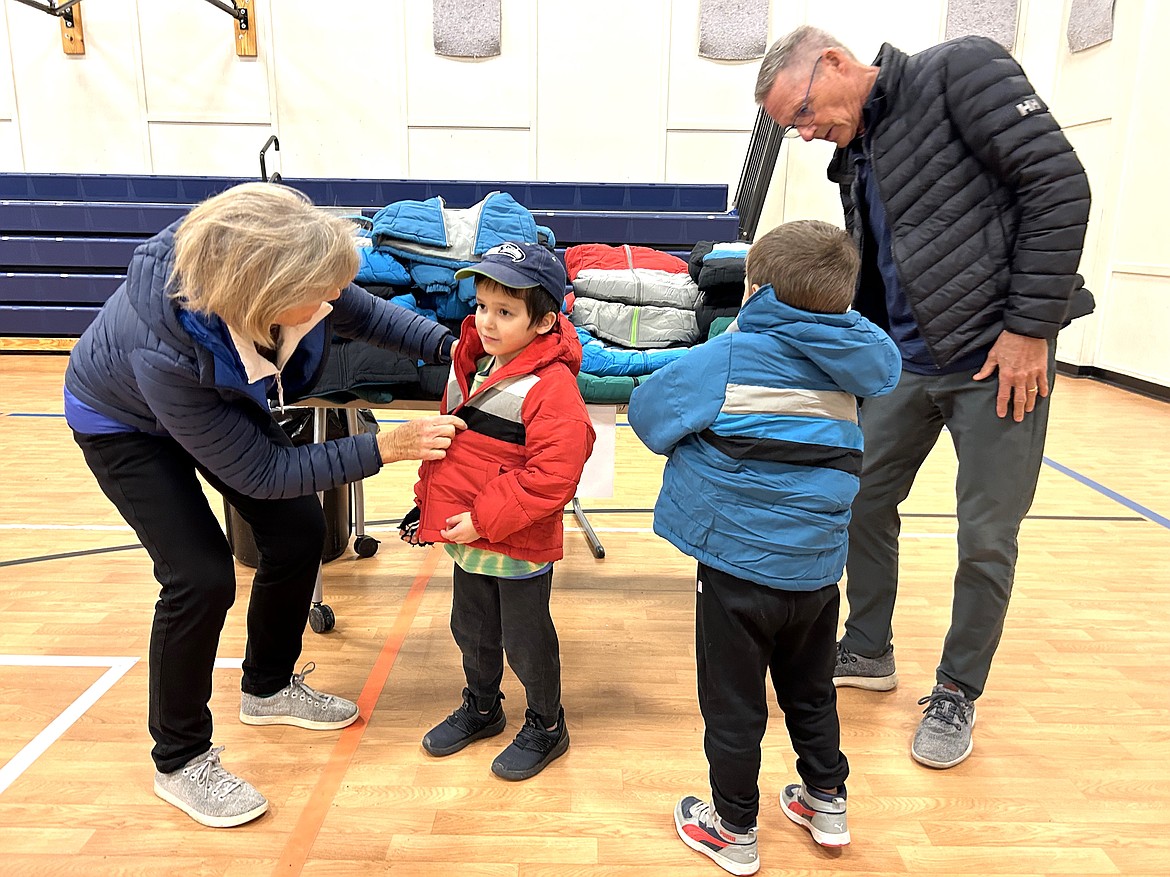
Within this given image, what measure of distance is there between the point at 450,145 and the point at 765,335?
6.18 meters

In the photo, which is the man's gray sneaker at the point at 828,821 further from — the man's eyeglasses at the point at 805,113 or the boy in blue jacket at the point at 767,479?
the man's eyeglasses at the point at 805,113

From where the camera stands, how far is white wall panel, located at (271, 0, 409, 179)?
6625mm

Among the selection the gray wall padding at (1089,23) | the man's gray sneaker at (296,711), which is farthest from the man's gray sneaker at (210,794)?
the gray wall padding at (1089,23)

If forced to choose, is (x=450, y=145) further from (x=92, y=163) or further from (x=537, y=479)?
(x=537, y=479)

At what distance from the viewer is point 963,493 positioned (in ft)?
5.70

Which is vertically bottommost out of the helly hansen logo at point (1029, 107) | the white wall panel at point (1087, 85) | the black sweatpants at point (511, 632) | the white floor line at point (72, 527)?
the white floor line at point (72, 527)

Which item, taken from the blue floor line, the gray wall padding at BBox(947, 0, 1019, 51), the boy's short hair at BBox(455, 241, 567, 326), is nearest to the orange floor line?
the boy's short hair at BBox(455, 241, 567, 326)

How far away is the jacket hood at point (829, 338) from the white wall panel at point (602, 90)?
19.6 ft

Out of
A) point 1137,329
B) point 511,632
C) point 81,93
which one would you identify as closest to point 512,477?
point 511,632

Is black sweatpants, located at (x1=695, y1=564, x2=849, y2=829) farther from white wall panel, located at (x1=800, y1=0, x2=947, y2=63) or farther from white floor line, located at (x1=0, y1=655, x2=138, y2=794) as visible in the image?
white wall panel, located at (x1=800, y1=0, x2=947, y2=63)

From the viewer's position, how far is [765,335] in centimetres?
133

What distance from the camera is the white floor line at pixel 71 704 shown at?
1.71 m

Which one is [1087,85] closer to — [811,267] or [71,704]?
[811,267]

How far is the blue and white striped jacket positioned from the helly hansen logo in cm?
56
